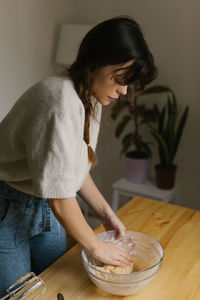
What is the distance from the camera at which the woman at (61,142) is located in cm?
88

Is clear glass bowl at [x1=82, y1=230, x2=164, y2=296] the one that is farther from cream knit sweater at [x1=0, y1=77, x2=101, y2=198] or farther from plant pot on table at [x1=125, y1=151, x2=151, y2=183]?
plant pot on table at [x1=125, y1=151, x2=151, y2=183]

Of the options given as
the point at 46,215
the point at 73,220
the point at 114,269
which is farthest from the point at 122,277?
the point at 46,215

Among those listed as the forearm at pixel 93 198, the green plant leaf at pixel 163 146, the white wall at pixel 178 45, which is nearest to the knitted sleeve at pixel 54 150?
the forearm at pixel 93 198

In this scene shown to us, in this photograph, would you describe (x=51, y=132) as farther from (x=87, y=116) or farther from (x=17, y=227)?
(x=17, y=227)

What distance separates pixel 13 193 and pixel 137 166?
54.4 inches

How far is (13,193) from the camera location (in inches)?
43.1

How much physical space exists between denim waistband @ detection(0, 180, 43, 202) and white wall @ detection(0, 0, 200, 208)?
124 cm

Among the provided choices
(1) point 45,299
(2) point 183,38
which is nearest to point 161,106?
(2) point 183,38

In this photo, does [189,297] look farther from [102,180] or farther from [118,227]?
[102,180]

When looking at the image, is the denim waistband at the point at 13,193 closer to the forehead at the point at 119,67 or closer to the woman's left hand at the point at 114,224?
the woman's left hand at the point at 114,224

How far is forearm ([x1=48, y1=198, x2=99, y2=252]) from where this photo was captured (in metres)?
0.93

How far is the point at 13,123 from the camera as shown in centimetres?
98

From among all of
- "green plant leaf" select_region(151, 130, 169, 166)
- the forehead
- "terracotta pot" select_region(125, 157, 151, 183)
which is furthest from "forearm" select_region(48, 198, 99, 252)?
"terracotta pot" select_region(125, 157, 151, 183)

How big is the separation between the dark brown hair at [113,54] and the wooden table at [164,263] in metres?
0.50
